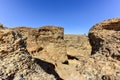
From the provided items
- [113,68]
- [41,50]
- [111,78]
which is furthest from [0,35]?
[41,50]

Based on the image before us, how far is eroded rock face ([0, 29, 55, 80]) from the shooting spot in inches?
190

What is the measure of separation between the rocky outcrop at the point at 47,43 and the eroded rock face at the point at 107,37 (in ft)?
31.0

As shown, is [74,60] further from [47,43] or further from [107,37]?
[47,43]

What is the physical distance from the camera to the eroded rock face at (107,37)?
300 inches

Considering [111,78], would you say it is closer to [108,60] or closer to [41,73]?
[108,60]

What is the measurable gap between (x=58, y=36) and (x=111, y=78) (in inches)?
540

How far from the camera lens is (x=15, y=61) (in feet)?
16.6

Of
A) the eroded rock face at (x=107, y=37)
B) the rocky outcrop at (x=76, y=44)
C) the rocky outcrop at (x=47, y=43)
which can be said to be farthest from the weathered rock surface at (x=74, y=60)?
the rocky outcrop at (x=76, y=44)

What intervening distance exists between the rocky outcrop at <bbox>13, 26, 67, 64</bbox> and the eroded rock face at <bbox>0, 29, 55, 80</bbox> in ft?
41.5

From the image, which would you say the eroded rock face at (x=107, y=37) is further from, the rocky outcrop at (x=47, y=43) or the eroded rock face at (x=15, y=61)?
the rocky outcrop at (x=47, y=43)

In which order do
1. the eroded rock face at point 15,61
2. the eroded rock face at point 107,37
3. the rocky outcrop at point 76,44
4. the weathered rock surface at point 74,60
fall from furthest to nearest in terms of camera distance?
the rocky outcrop at point 76,44
the eroded rock face at point 107,37
the weathered rock surface at point 74,60
the eroded rock face at point 15,61

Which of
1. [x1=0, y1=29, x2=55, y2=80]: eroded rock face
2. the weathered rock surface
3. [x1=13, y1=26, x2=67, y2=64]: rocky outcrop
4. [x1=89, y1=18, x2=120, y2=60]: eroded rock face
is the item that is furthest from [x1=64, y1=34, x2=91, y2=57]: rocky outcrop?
[x1=0, y1=29, x2=55, y2=80]: eroded rock face

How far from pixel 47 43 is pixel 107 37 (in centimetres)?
1178

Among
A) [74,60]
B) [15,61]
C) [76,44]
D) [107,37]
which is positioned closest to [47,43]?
[76,44]
